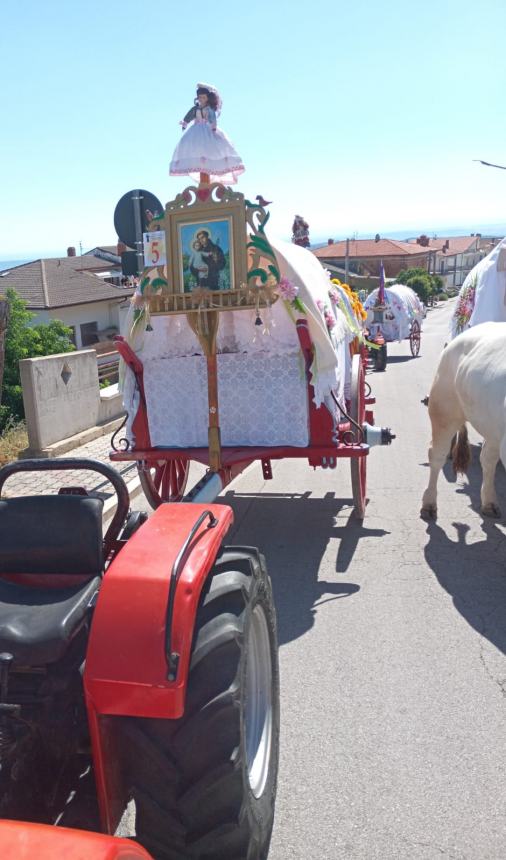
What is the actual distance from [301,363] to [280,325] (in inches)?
13.3

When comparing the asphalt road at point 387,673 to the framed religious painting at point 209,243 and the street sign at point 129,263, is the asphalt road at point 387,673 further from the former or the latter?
the street sign at point 129,263

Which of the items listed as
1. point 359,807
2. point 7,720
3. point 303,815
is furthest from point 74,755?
point 359,807

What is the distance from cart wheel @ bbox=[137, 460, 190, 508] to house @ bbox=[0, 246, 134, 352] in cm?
2047

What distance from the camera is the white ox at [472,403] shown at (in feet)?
16.9

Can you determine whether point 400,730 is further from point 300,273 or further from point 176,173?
point 176,173

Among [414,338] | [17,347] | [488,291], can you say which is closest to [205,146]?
[488,291]

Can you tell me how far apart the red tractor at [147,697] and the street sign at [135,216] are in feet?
16.2

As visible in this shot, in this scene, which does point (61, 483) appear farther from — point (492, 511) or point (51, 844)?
point (51, 844)

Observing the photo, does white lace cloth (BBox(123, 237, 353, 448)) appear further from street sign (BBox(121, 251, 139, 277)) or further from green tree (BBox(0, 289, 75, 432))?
green tree (BBox(0, 289, 75, 432))

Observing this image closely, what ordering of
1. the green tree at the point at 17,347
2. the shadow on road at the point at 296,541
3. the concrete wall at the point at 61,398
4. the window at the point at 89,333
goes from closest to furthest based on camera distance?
the shadow on road at the point at 296,541 → the concrete wall at the point at 61,398 → the green tree at the point at 17,347 → the window at the point at 89,333

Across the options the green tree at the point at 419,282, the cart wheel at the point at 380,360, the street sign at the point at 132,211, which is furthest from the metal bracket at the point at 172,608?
the green tree at the point at 419,282

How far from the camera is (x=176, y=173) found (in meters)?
4.67

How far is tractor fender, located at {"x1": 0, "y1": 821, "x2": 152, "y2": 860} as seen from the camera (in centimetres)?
116

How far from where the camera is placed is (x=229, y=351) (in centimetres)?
534
